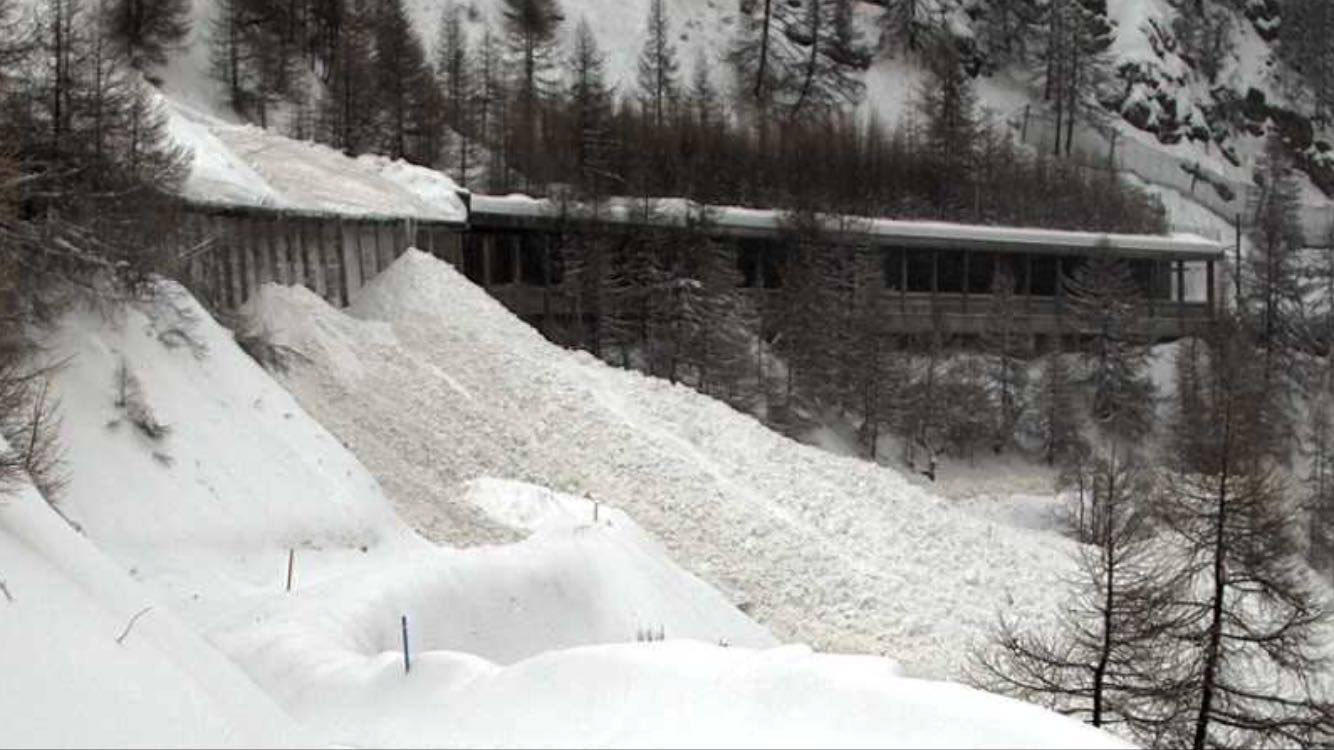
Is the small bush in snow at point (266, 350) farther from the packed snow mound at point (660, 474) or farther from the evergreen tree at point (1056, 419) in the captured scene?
the evergreen tree at point (1056, 419)

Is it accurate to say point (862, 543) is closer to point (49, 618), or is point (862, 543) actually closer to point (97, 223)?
point (97, 223)

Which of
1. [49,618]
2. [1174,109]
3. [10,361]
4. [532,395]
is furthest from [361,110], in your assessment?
[1174,109]

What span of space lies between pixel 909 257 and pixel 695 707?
1566 inches

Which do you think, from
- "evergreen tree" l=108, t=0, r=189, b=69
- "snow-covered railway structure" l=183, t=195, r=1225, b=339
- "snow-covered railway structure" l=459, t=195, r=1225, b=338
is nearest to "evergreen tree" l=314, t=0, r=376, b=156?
"evergreen tree" l=108, t=0, r=189, b=69

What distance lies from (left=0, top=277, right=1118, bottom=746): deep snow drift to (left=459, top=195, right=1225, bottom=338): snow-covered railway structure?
13993mm

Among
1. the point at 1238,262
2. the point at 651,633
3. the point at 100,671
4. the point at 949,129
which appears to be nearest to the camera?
the point at 100,671

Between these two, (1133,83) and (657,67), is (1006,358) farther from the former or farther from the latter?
(1133,83)

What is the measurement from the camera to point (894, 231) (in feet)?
140

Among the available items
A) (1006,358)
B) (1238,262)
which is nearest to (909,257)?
(1006,358)

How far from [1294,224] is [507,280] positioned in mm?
46473

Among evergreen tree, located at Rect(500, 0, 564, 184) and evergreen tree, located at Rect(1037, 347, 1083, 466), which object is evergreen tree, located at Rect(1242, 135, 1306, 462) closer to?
evergreen tree, located at Rect(1037, 347, 1083, 466)

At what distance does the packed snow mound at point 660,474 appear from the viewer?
59.6 ft

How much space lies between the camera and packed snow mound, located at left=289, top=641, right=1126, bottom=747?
6.12 m

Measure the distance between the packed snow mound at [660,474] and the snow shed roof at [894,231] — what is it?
9.78 m
